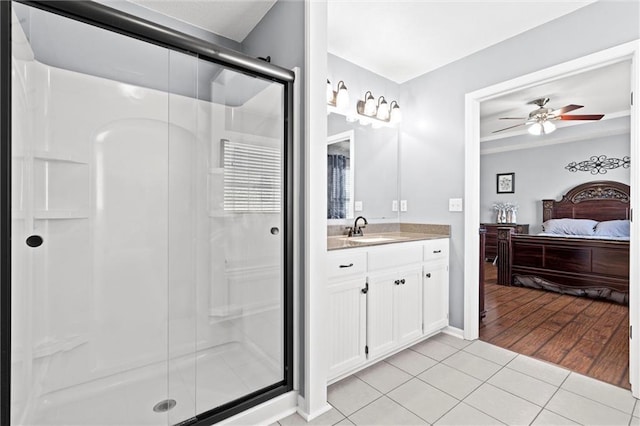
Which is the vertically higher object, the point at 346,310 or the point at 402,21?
the point at 402,21

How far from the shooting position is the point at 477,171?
272 cm

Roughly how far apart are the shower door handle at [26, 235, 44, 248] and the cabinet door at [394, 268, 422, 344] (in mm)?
2100

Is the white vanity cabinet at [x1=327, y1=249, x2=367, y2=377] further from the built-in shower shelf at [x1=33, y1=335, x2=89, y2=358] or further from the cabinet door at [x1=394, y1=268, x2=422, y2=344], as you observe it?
the built-in shower shelf at [x1=33, y1=335, x2=89, y2=358]

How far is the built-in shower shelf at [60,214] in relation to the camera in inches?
57.4

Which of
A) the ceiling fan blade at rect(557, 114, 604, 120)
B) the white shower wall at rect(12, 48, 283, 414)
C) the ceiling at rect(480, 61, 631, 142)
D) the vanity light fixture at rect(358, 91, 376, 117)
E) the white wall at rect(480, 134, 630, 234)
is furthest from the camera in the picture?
the white wall at rect(480, 134, 630, 234)

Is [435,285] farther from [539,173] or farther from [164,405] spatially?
[539,173]

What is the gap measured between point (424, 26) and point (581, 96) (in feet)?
10.3

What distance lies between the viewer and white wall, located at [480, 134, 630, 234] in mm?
5324

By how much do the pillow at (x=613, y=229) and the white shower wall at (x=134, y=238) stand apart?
221 inches

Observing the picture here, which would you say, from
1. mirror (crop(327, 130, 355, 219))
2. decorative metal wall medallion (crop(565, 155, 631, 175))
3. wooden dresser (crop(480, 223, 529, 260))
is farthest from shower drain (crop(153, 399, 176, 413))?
decorative metal wall medallion (crop(565, 155, 631, 175))

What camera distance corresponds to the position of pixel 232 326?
1.94 m

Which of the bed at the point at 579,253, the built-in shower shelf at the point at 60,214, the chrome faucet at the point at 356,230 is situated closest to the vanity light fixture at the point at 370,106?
the chrome faucet at the point at 356,230

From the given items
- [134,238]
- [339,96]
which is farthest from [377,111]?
[134,238]

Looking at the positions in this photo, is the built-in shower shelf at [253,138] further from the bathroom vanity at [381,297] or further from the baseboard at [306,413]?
the baseboard at [306,413]
